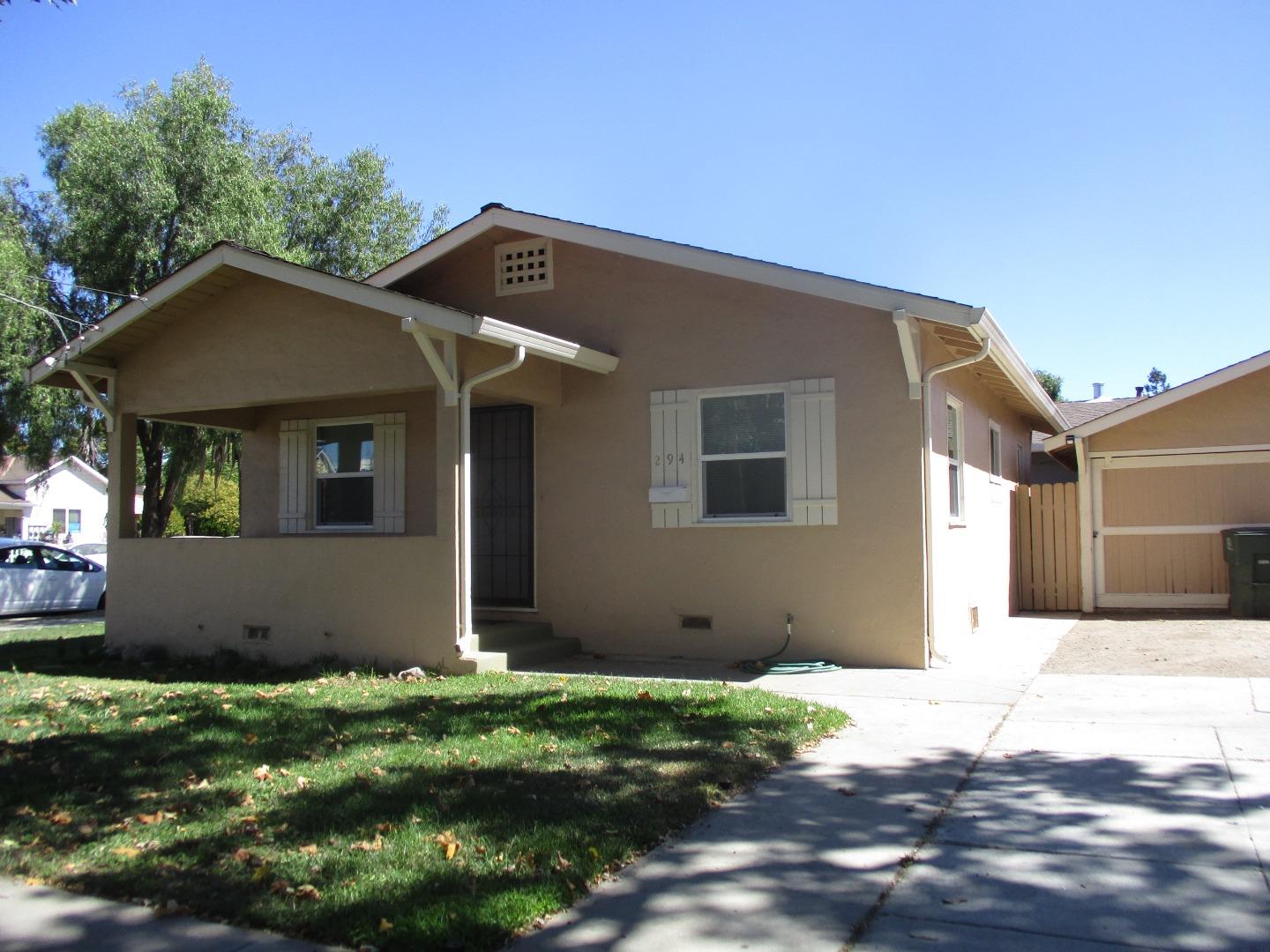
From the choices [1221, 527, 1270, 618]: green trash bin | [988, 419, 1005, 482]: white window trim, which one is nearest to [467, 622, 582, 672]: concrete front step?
[988, 419, 1005, 482]: white window trim

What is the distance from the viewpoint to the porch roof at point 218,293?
28.8 ft

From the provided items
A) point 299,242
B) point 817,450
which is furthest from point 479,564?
point 299,242

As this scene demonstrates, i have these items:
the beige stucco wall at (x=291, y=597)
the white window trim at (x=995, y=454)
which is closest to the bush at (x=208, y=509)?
the beige stucco wall at (x=291, y=597)

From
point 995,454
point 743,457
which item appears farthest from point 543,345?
point 995,454

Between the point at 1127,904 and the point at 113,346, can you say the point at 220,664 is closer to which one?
the point at 113,346

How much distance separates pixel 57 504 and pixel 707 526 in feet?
139

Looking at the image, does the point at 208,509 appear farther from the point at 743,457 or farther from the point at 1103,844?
the point at 1103,844

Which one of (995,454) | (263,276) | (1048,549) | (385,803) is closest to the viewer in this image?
(385,803)

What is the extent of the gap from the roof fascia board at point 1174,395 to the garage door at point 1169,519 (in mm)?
518

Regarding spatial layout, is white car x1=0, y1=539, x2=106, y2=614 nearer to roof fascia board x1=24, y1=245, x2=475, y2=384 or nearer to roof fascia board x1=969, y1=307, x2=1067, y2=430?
roof fascia board x1=24, y1=245, x2=475, y2=384

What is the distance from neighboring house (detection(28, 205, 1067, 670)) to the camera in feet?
30.2

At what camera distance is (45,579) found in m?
18.3

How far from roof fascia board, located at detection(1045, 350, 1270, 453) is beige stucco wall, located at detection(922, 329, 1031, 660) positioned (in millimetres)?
1249

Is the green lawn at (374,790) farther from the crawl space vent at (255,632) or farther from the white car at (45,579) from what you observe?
the white car at (45,579)
